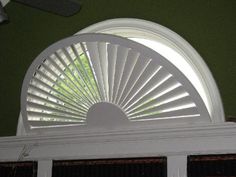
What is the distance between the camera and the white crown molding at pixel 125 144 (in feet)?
7.30

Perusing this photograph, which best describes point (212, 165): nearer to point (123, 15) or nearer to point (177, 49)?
point (177, 49)

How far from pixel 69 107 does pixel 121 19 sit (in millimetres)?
674

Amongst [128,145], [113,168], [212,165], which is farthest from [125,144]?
[212,165]

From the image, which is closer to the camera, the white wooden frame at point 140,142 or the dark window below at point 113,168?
the white wooden frame at point 140,142

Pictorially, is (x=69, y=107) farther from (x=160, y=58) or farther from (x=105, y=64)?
(x=160, y=58)

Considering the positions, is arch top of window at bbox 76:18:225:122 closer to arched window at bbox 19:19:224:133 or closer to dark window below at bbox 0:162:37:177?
arched window at bbox 19:19:224:133

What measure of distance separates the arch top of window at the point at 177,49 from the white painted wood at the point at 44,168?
94 centimetres

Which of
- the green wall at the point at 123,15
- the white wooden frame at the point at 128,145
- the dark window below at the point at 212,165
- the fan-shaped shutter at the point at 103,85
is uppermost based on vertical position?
the green wall at the point at 123,15

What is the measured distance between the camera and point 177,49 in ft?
8.29

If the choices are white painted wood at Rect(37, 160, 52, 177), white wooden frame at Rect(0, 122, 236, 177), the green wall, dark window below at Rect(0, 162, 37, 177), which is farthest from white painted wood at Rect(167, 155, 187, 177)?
dark window below at Rect(0, 162, 37, 177)

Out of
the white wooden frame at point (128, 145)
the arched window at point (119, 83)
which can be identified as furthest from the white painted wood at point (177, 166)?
the arched window at point (119, 83)

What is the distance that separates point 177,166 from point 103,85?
0.67 meters

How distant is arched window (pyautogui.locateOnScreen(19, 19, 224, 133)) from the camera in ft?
7.64

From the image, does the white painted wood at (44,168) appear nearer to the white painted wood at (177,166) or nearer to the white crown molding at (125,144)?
the white crown molding at (125,144)
